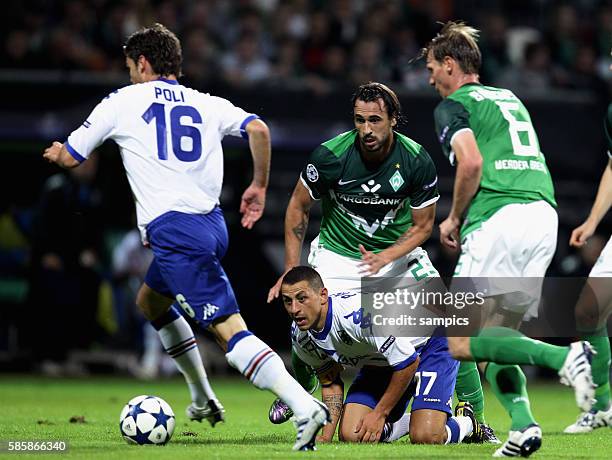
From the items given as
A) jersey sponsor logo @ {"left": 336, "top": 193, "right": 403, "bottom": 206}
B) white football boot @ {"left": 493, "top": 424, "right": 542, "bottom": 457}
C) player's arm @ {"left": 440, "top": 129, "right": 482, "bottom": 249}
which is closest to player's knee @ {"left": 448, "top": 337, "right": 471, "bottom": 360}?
white football boot @ {"left": 493, "top": 424, "right": 542, "bottom": 457}

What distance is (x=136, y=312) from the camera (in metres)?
15.2

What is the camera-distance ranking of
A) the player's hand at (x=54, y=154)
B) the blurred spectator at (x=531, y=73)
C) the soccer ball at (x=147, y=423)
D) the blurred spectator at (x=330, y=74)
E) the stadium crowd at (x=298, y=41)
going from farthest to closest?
the blurred spectator at (x=531, y=73) → the blurred spectator at (x=330, y=74) → the stadium crowd at (x=298, y=41) → the soccer ball at (x=147, y=423) → the player's hand at (x=54, y=154)

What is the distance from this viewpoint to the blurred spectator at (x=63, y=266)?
13.9 meters

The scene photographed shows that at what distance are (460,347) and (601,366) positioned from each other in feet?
7.40

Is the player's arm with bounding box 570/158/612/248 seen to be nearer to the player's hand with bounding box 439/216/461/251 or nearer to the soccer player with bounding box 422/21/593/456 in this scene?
the soccer player with bounding box 422/21/593/456

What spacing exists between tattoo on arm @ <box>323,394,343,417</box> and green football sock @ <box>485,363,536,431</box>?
1.48 metres

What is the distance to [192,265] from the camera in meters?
6.73

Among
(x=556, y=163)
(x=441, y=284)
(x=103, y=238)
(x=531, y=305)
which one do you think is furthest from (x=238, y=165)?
(x=531, y=305)

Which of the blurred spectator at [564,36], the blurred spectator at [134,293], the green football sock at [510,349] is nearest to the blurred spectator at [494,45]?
the blurred spectator at [564,36]

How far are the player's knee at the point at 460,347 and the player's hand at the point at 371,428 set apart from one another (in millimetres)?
1119

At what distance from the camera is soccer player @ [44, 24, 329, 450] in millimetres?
6641

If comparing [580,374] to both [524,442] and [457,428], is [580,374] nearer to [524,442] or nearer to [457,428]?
[524,442]

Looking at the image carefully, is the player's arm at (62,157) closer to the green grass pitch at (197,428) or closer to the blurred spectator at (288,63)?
the green grass pitch at (197,428)

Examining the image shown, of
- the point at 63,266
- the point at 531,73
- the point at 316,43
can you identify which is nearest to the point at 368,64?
the point at 316,43
